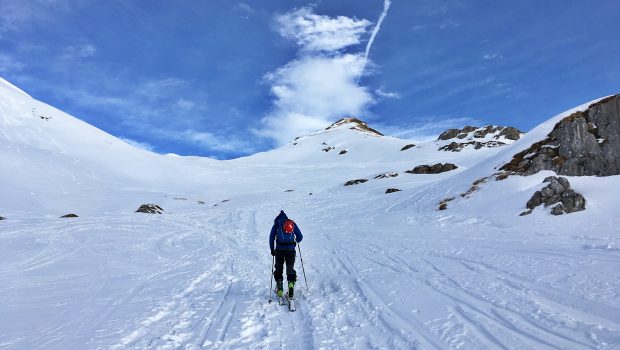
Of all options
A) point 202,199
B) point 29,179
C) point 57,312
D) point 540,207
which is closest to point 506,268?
point 540,207

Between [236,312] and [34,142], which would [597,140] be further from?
[34,142]

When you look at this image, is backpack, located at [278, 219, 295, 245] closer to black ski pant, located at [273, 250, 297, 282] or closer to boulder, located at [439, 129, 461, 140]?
black ski pant, located at [273, 250, 297, 282]

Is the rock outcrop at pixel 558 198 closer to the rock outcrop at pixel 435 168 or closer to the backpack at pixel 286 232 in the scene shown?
the backpack at pixel 286 232

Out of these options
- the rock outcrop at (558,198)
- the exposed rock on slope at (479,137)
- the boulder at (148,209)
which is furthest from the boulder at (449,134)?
the rock outcrop at (558,198)

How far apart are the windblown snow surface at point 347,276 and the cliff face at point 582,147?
35.8 inches

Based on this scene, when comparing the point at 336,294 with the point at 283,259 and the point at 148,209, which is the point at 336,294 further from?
the point at 148,209

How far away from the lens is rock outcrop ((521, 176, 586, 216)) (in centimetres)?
1593

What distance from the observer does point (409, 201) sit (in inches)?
1018

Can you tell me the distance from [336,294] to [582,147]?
17.1 m

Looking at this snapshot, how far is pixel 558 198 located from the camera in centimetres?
1656

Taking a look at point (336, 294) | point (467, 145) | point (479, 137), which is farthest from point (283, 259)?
point (479, 137)

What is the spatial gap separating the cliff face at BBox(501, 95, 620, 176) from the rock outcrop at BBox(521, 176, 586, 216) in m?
2.69

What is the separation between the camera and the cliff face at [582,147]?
62.5 ft

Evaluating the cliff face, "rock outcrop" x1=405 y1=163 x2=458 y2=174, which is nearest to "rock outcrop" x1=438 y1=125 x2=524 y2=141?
"rock outcrop" x1=405 y1=163 x2=458 y2=174
